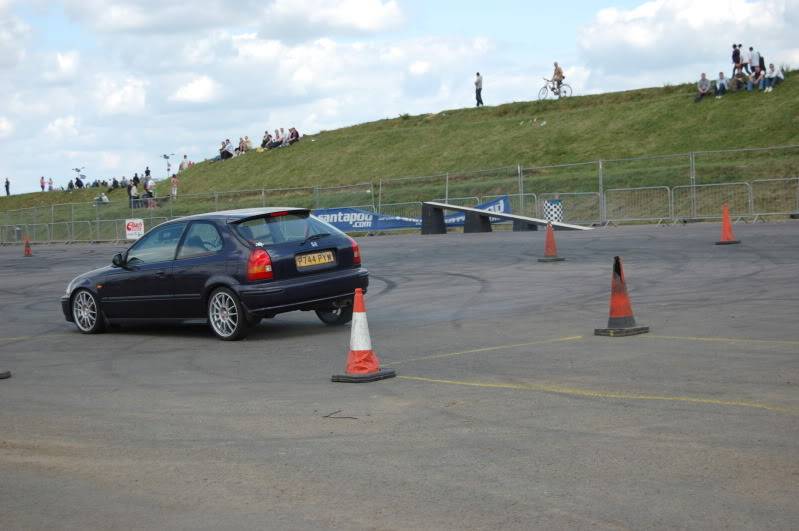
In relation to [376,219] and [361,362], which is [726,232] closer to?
[361,362]

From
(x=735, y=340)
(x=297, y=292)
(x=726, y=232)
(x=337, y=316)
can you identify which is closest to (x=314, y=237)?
(x=297, y=292)

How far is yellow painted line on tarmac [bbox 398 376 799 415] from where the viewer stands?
7.23 metres

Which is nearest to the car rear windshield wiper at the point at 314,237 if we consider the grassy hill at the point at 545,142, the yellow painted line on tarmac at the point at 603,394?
the yellow painted line on tarmac at the point at 603,394

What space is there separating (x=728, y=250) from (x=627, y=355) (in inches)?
475

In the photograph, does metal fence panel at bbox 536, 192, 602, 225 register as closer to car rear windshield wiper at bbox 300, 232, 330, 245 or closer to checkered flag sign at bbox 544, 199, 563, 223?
checkered flag sign at bbox 544, 199, 563, 223

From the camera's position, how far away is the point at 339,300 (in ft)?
41.8

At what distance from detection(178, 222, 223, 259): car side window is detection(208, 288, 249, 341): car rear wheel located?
532 millimetres

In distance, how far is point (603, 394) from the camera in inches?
312

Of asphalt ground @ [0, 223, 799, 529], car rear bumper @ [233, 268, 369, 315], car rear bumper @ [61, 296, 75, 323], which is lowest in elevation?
asphalt ground @ [0, 223, 799, 529]

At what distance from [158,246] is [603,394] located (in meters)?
7.11

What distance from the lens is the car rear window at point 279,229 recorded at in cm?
1262

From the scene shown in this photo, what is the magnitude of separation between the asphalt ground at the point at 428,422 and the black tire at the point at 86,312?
0.86 feet

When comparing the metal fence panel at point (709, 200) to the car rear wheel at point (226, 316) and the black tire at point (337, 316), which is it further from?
the car rear wheel at point (226, 316)

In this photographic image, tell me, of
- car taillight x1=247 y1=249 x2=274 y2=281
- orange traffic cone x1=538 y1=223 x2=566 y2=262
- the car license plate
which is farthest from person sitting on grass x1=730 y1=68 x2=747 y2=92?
car taillight x1=247 y1=249 x2=274 y2=281
